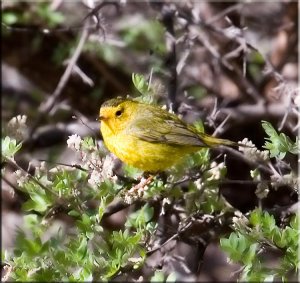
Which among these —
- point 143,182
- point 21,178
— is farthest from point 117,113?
point 21,178

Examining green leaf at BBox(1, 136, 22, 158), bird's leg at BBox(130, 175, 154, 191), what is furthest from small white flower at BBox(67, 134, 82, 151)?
bird's leg at BBox(130, 175, 154, 191)

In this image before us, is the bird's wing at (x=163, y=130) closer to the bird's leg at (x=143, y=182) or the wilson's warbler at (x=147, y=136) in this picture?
the wilson's warbler at (x=147, y=136)

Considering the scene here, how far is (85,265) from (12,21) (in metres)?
2.91

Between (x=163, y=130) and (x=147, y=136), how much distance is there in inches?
5.7

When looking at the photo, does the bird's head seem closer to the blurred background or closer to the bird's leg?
the bird's leg

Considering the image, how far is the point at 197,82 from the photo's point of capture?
5203 millimetres

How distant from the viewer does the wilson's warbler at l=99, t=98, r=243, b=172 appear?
11.5 ft

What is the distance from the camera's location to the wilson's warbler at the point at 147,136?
3496 mm

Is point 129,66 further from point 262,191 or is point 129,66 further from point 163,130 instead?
point 262,191

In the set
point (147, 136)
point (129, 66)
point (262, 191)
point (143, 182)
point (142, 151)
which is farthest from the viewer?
point (129, 66)

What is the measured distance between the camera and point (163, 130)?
12.0 feet

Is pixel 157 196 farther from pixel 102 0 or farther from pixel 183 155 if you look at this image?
pixel 102 0

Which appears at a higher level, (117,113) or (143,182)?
(143,182)

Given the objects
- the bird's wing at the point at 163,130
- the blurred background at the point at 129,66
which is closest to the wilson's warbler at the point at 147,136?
the bird's wing at the point at 163,130
